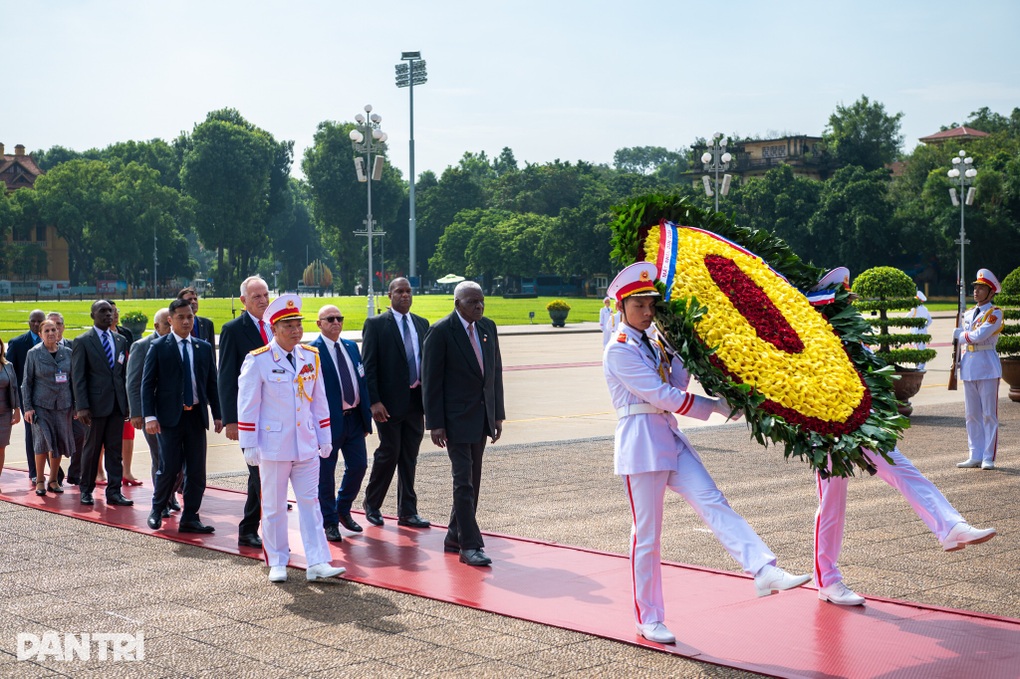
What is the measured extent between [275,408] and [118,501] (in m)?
3.75

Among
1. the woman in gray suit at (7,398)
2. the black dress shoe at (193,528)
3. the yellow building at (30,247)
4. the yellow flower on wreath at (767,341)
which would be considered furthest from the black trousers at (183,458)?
the yellow building at (30,247)

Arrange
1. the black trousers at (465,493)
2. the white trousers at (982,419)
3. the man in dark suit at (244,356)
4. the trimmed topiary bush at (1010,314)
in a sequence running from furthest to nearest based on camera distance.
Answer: the trimmed topiary bush at (1010,314)
the white trousers at (982,419)
the man in dark suit at (244,356)
the black trousers at (465,493)

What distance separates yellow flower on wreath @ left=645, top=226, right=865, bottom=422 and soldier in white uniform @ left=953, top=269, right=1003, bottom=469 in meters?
6.53

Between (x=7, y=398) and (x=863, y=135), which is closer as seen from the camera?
(x=7, y=398)

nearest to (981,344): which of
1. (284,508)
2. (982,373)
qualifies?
(982,373)

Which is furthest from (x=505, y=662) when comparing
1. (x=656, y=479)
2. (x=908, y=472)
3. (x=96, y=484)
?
(x=96, y=484)

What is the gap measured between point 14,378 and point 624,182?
321 ft

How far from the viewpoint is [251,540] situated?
868 cm

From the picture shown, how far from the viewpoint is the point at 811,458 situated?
5.82 m

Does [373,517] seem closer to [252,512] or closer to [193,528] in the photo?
[252,512]

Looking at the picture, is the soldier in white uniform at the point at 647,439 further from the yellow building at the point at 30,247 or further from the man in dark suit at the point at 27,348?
the yellow building at the point at 30,247

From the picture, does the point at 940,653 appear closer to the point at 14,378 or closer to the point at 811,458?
the point at 811,458

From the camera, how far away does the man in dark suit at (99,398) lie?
35.2 feet

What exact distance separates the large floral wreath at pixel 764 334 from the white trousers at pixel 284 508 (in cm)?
272
